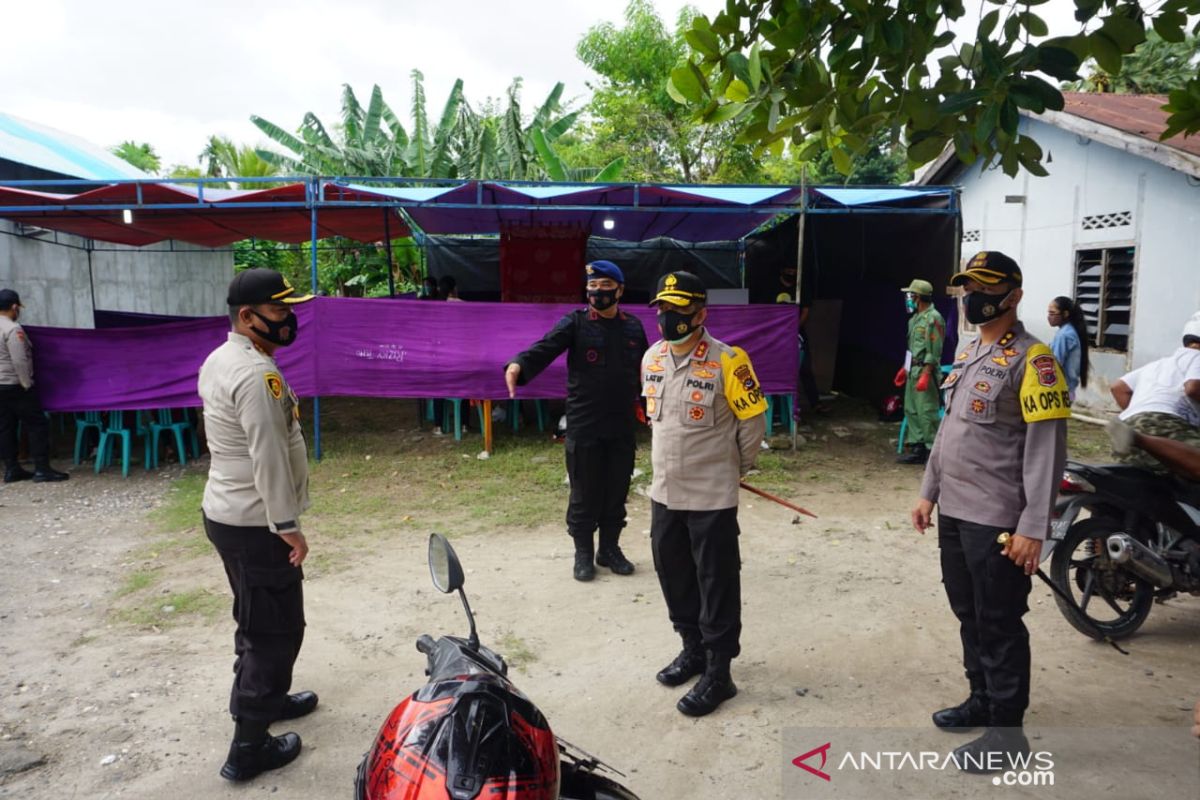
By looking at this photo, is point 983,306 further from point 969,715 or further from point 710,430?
point 969,715

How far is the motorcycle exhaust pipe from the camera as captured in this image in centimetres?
369

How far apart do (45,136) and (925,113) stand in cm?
1596

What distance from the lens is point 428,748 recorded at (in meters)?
1.53

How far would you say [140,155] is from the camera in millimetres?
30266

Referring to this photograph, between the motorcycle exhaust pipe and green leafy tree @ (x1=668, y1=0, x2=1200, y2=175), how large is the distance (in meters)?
1.84

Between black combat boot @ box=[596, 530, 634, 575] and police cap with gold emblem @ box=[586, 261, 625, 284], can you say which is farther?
black combat boot @ box=[596, 530, 634, 575]

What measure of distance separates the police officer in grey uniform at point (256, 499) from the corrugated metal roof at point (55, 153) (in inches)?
409

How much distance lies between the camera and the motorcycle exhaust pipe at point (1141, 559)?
12.1 ft

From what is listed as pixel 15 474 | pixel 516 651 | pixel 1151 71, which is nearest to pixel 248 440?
pixel 516 651

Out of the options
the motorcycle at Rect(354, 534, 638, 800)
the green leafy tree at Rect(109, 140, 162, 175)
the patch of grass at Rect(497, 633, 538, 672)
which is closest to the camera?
the motorcycle at Rect(354, 534, 638, 800)

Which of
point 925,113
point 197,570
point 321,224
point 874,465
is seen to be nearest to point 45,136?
point 321,224

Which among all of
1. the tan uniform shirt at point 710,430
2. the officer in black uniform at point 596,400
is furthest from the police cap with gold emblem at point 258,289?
the officer in black uniform at point 596,400

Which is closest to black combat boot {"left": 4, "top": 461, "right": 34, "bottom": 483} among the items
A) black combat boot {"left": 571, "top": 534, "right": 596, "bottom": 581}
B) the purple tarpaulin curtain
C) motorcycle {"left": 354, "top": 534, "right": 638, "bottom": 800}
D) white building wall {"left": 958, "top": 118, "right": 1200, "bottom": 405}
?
the purple tarpaulin curtain

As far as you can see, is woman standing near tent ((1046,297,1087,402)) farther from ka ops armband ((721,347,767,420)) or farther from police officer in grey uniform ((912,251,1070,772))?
ka ops armband ((721,347,767,420))
